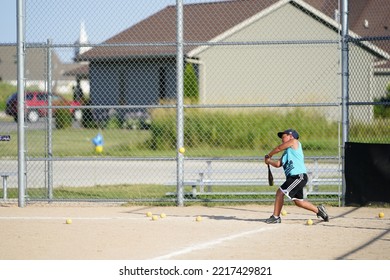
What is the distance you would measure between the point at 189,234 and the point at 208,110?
39.5ft

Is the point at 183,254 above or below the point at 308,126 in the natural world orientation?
below

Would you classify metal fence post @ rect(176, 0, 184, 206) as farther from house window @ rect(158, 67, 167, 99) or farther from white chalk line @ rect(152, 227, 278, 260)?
house window @ rect(158, 67, 167, 99)

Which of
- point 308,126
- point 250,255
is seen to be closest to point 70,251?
point 250,255

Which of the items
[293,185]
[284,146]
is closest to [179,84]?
[284,146]

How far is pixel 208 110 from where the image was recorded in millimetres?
22078

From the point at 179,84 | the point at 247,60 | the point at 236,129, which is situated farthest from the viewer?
the point at 247,60

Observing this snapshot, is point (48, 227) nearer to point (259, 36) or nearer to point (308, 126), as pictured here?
point (308, 126)

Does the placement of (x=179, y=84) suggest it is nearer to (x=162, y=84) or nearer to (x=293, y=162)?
(x=293, y=162)

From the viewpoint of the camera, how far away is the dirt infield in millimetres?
8805

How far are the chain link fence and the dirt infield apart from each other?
87cm

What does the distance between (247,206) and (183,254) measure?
4.71 m

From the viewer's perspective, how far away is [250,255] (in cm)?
869

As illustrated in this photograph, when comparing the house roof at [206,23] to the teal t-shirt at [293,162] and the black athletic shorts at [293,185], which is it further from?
the black athletic shorts at [293,185]

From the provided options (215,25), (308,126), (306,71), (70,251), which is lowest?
(70,251)
